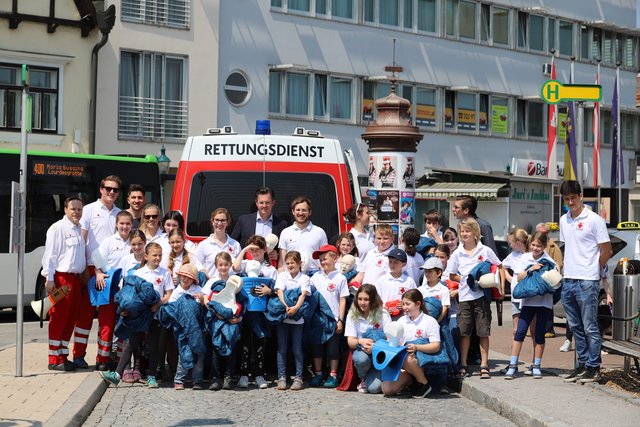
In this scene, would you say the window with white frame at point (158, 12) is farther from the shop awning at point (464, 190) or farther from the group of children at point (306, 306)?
the group of children at point (306, 306)

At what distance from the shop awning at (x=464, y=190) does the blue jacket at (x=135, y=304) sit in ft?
78.6

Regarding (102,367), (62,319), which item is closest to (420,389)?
(102,367)

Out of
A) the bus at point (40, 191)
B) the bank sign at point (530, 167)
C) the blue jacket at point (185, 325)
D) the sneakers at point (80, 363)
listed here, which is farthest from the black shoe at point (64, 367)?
the bank sign at point (530, 167)

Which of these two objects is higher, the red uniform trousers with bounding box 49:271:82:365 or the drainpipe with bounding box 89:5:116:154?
the drainpipe with bounding box 89:5:116:154

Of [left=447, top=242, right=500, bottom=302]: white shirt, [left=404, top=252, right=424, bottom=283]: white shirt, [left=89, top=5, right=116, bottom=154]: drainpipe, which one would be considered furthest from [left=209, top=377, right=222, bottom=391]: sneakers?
[left=89, top=5, right=116, bottom=154]: drainpipe

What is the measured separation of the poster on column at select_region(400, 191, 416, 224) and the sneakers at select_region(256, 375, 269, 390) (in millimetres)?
11553

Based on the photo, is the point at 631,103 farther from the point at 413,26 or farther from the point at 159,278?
the point at 159,278

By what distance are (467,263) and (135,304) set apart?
11.1 ft

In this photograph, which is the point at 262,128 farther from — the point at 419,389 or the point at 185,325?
the point at 419,389

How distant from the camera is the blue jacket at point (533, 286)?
12.2m

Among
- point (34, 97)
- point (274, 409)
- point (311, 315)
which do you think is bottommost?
point (274, 409)

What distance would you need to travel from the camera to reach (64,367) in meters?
12.7

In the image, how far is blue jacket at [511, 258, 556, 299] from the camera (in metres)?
12.2

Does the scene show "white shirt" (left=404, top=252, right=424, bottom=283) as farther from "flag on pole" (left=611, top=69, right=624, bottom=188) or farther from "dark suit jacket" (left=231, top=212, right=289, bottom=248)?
"flag on pole" (left=611, top=69, right=624, bottom=188)
